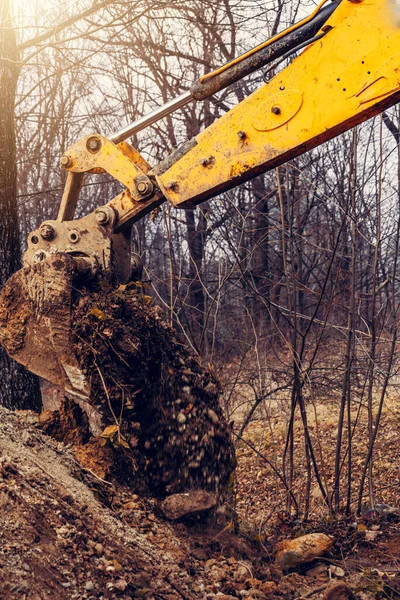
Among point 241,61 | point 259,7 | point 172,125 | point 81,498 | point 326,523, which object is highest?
point 172,125

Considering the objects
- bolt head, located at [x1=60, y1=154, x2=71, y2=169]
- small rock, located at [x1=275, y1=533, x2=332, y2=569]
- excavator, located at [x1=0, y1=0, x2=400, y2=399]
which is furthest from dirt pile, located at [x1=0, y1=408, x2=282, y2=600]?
bolt head, located at [x1=60, y1=154, x2=71, y2=169]

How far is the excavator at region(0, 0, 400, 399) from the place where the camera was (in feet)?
10.5

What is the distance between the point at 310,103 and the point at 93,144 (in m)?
1.52

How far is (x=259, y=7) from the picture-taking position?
21.1ft

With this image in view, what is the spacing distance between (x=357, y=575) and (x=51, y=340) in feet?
7.59

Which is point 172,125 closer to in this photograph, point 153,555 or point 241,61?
point 241,61

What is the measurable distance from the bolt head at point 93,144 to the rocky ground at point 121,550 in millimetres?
1860

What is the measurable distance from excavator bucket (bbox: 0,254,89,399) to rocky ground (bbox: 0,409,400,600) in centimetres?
41

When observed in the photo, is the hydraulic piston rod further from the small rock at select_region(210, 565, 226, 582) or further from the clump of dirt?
the small rock at select_region(210, 565, 226, 582)

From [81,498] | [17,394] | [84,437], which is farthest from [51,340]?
[17,394]

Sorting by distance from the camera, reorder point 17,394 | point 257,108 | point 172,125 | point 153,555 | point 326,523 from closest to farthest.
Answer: point 153,555 → point 257,108 → point 326,523 → point 17,394 → point 172,125

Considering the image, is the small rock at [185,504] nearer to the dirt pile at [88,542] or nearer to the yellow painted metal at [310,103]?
the dirt pile at [88,542]

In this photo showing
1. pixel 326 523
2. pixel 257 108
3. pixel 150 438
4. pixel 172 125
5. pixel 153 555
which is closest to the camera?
pixel 153 555

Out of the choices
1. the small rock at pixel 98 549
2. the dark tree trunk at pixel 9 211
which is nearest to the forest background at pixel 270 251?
the dark tree trunk at pixel 9 211
